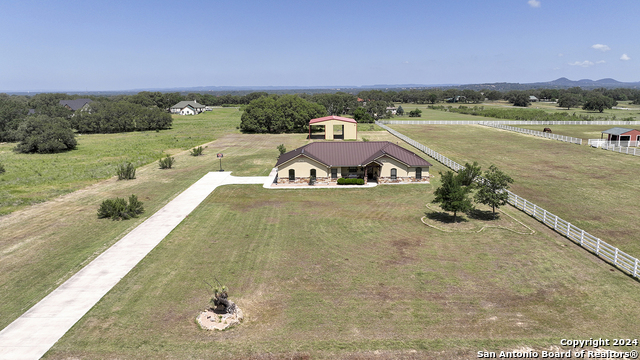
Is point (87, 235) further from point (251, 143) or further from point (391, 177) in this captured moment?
point (251, 143)

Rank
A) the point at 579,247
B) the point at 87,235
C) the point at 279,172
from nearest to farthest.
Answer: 1. the point at 579,247
2. the point at 87,235
3. the point at 279,172

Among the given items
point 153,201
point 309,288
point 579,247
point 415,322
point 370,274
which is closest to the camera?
point 415,322

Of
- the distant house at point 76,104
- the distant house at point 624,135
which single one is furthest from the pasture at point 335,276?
the distant house at point 76,104

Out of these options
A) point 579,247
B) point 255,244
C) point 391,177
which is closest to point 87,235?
point 255,244

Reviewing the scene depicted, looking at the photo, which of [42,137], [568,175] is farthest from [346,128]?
[42,137]

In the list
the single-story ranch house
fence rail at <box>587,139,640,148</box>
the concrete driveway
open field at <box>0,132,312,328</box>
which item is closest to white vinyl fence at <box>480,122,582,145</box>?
fence rail at <box>587,139,640,148</box>

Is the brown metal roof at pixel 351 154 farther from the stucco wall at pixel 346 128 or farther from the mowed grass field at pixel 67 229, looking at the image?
the stucco wall at pixel 346 128

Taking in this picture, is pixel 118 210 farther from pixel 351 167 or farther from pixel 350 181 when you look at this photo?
pixel 351 167
